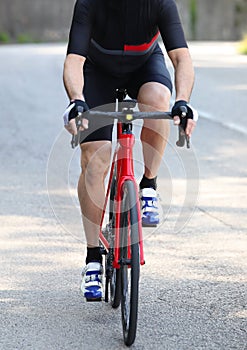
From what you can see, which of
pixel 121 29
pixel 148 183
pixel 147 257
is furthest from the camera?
pixel 147 257

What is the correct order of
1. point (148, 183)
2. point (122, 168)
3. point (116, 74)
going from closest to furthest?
point (122, 168)
point (116, 74)
point (148, 183)

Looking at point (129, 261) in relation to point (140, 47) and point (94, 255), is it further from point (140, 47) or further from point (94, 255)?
point (140, 47)

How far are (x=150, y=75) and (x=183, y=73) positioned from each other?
37 centimetres

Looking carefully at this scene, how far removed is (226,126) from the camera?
12984 millimetres

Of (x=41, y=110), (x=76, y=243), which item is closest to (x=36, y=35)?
(x=41, y=110)

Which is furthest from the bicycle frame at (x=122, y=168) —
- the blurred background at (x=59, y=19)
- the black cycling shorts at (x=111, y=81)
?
the blurred background at (x=59, y=19)

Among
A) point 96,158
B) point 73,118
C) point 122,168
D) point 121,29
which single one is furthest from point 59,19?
point 73,118

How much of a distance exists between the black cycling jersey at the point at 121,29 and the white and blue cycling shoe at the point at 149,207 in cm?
74

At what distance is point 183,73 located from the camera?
4902 mm

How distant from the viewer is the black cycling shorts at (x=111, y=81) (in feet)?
16.9

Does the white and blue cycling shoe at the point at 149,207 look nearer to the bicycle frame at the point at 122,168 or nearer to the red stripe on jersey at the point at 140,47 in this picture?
the bicycle frame at the point at 122,168

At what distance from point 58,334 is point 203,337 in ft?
2.49

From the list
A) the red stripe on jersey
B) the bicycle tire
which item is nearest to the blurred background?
the red stripe on jersey

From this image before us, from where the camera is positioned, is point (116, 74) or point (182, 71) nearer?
point (182, 71)
